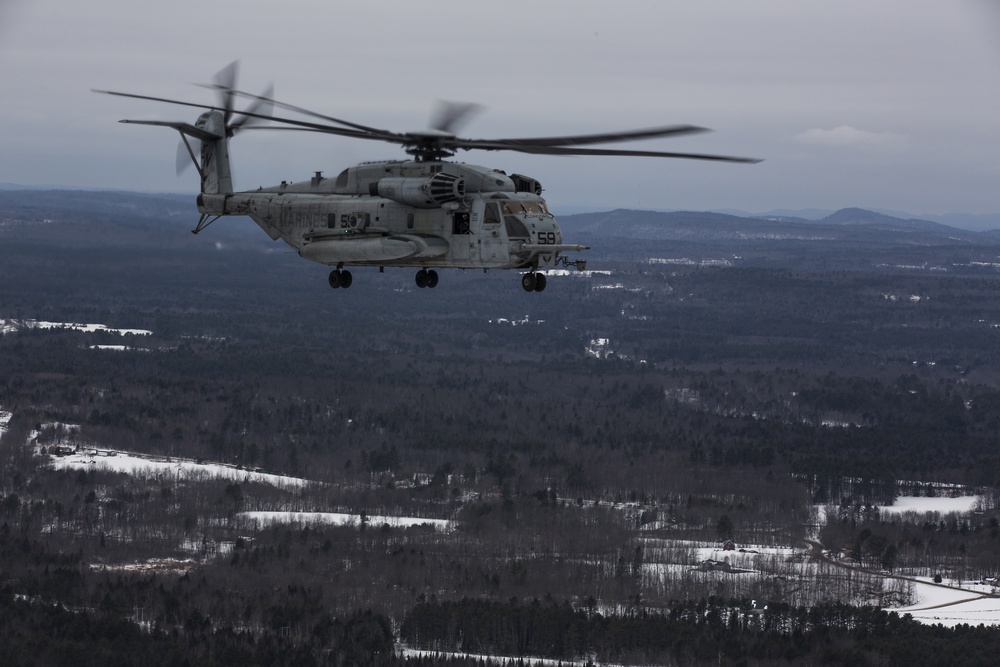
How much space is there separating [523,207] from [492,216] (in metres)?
1.61

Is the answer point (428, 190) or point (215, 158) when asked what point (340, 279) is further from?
point (215, 158)

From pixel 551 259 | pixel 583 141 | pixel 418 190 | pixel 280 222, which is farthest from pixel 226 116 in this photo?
pixel 583 141

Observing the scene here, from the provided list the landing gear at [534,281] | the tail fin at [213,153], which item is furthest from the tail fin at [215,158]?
the landing gear at [534,281]

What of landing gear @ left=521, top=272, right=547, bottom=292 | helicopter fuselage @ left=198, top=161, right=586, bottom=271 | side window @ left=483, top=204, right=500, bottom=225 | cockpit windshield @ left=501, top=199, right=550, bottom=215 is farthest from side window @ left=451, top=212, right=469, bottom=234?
landing gear @ left=521, top=272, right=547, bottom=292

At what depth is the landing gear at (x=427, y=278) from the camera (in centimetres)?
7025

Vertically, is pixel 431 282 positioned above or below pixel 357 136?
below

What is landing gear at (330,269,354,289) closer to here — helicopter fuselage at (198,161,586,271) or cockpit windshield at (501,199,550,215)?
helicopter fuselage at (198,161,586,271)

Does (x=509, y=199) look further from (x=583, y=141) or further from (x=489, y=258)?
(x=583, y=141)

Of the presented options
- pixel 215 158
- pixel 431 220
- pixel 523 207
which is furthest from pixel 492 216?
pixel 215 158

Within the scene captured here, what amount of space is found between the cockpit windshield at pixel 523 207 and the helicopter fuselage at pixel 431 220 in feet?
0.15

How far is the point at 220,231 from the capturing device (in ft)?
473

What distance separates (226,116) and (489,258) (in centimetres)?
2100

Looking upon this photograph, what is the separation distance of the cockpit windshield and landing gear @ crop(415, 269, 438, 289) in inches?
222

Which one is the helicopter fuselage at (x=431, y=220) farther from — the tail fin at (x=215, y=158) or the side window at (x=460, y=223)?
the tail fin at (x=215, y=158)
